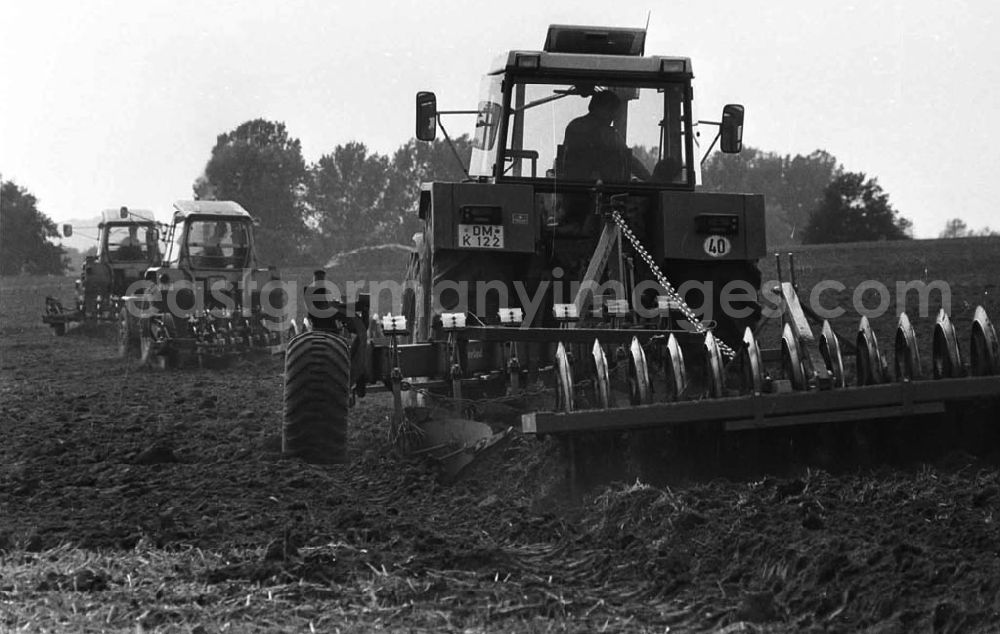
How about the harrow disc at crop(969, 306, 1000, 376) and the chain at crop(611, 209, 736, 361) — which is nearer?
the harrow disc at crop(969, 306, 1000, 376)

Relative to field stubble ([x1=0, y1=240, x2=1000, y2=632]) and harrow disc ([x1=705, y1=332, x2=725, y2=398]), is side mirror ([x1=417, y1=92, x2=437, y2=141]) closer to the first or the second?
field stubble ([x1=0, y1=240, x2=1000, y2=632])

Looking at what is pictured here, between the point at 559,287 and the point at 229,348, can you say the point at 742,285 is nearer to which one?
the point at 559,287

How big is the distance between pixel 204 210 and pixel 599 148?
1138 centimetres

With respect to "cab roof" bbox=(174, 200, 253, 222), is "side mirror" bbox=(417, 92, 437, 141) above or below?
below

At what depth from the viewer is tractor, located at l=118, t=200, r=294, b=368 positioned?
1666 cm

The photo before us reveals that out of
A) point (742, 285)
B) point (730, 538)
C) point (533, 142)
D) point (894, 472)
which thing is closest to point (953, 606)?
point (730, 538)

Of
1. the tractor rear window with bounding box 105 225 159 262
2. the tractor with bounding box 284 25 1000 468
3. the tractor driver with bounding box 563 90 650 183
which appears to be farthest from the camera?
the tractor rear window with bounding box 105 225 159 262

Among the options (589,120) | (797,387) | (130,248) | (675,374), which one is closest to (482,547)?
(675,374)


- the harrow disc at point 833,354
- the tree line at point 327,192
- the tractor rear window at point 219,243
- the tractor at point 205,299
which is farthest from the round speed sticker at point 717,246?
the tree line at point 327,192

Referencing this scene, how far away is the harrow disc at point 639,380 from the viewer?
6137mm

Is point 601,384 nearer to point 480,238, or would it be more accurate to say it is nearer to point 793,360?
point 793,360

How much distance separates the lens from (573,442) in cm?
607

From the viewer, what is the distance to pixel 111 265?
936 inches

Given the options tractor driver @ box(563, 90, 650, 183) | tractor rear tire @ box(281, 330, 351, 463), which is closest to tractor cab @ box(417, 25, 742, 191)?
tractor driver @ box(563, 90, 650, 183)
